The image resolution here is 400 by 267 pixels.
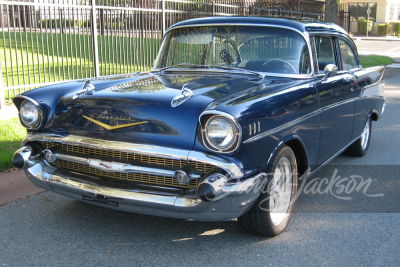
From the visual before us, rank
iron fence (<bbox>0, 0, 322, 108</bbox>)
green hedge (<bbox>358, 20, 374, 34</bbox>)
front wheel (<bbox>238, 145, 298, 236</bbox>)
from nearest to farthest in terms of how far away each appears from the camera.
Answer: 1. front wheel (<bbox>238, 145, 298, 236</bbox>)
2. iron fence (<bbox>0, 0, 322, 108</bbox>)
3. green hedge (<bbox>358, 20, 374, 34</bbox>)

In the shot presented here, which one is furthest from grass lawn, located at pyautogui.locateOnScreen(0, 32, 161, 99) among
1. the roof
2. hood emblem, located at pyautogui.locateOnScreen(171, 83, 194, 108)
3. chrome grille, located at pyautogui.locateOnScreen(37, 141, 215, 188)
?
hood emblem, located at pyautogui.locateOnScreen(171, 83, 194, 108)

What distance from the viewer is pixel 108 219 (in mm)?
3793

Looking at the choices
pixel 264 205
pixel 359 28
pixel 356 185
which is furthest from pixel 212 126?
pixel 359 28

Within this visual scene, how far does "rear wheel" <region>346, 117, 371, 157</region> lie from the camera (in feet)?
18.6

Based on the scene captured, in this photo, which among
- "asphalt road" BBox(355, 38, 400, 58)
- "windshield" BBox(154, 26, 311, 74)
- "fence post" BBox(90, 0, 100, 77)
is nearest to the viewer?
"windshield" BBox(154, 26, 311, 74)

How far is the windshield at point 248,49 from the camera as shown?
4094 millimetres

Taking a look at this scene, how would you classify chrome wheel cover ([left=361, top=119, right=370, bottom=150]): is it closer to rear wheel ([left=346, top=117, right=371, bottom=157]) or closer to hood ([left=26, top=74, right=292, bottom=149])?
rear wheel ([left=346, top=117, right=371, bottom=157])

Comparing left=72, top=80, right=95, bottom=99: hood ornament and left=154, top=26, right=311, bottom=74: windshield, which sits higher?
left=154, top=26, right=311, bottom=74: windshield

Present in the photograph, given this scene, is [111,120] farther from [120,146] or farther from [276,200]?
[276,200]

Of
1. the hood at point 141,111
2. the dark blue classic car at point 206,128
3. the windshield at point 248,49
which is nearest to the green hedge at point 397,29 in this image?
the dark blue classic car at point 206,128

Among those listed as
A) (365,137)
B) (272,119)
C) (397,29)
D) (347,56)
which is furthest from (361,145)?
(397,29)

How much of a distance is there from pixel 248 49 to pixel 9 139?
347 centimetres

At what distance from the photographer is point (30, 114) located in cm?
359

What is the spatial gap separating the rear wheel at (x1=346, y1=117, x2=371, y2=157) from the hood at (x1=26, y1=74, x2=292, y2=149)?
2544mm
